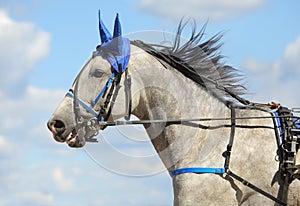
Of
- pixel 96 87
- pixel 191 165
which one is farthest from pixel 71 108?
pixel 191 165

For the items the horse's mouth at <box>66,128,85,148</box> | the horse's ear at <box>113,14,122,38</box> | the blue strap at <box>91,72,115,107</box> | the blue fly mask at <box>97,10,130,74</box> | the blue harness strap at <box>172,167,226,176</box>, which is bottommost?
the blue harness strap at <box>172,167,226,176</box>

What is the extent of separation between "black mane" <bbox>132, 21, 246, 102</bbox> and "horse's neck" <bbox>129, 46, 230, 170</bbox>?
0.48 feet

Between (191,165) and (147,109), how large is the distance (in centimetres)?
95

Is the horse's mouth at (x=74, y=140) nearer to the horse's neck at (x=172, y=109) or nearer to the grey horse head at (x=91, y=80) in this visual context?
the grey horse head at (x=91, y=80)

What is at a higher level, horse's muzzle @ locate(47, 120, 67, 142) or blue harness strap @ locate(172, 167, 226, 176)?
horse's muzzle @ locate(47, 120, 67, 142)

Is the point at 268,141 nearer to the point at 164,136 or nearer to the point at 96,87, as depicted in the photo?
the point at 164,136

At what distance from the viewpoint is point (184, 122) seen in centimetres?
949

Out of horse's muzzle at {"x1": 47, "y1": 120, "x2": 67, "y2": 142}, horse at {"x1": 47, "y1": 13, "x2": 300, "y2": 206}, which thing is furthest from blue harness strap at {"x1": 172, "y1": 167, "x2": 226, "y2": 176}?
horse's muzzle at {"x1": 47, "y1": 120, "x2": 67, "y2": 142}

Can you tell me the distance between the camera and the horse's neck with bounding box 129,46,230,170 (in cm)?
941

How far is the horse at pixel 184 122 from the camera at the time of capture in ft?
30.0

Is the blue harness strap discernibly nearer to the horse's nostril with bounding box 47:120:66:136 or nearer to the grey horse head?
the grey horse head

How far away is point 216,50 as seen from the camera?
1007cm

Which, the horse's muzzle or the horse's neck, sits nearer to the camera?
the horse's muzzle

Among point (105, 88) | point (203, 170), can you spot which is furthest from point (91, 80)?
point (203, 170)
